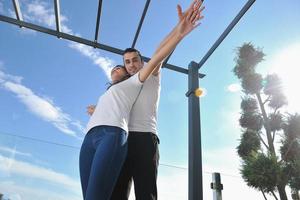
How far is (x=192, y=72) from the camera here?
219cm

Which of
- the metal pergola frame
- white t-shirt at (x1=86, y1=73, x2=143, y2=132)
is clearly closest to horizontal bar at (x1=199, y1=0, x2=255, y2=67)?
the metal pergola frame

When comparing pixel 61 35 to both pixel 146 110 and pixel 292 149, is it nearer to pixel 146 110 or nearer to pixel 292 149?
pixel 146 110

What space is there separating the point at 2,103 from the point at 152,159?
4.19 metres

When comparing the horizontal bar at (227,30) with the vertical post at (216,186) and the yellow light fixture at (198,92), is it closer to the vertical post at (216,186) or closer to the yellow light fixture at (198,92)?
the yellow light fixture at (198,92)

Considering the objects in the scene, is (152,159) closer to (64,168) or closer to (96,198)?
A: (96,198)

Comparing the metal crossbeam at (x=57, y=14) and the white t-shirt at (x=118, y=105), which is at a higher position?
the metal crossbeam at (x=57, y=14)

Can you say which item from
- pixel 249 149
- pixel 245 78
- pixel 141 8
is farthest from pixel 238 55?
pixel 141 8

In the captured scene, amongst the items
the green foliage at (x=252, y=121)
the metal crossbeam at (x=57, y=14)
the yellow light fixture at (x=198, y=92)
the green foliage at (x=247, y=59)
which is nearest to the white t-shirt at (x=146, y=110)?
the yellow light fixture at (x=198, y=92)

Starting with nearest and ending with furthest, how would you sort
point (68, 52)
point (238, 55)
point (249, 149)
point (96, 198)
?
point (96, 198) → point (68, 52) → point (249, 149) → point (238, 55)

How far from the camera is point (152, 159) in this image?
3.14 feet

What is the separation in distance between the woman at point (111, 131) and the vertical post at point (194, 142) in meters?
1.01

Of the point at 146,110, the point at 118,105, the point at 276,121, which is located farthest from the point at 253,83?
the point at 118,105

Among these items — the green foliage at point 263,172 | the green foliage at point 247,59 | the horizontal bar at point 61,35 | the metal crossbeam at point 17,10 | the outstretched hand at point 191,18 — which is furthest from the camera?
the green foliage at point 247,59

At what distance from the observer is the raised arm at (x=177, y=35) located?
854 millimetres
